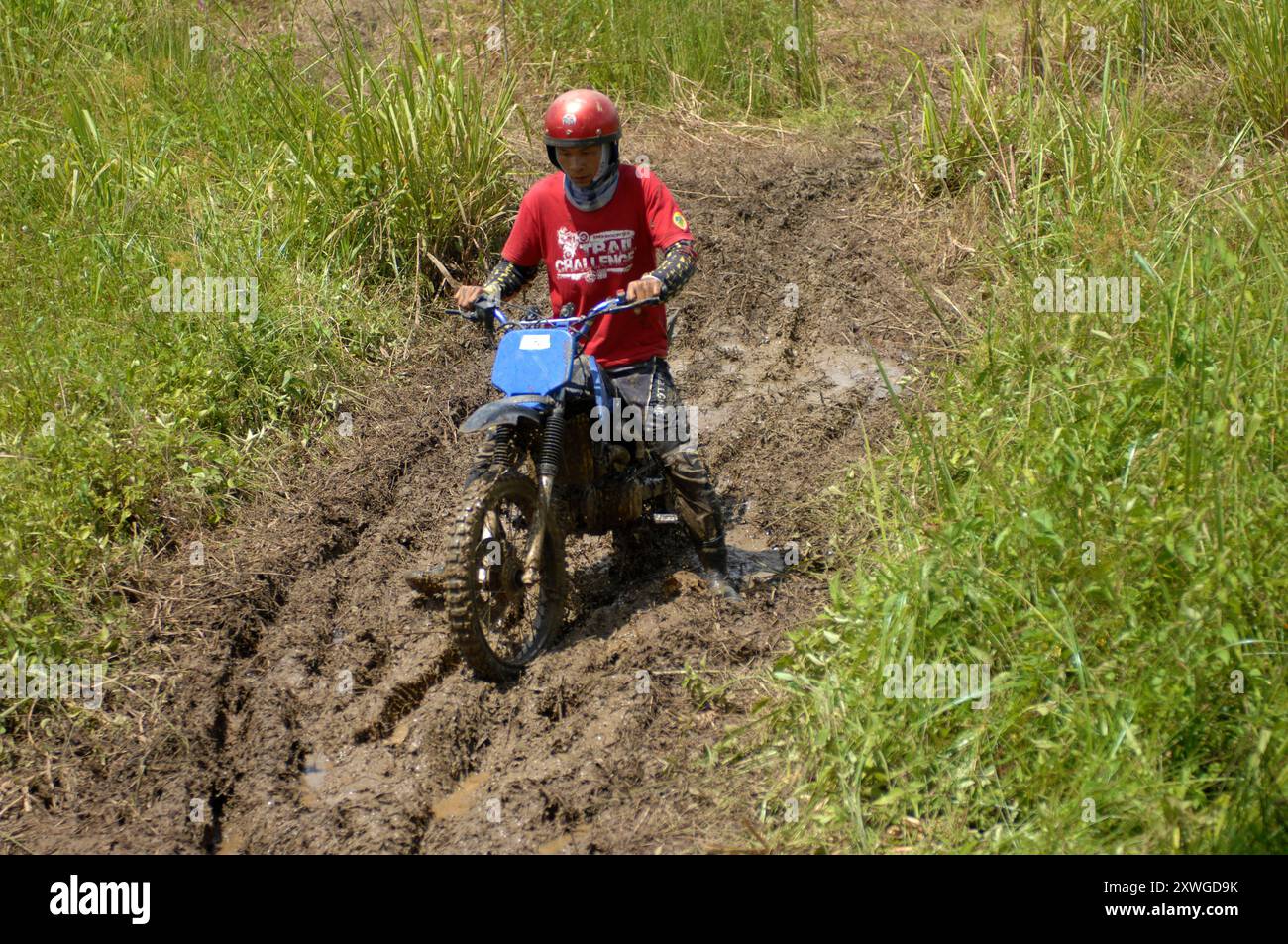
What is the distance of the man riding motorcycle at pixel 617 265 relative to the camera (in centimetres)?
493

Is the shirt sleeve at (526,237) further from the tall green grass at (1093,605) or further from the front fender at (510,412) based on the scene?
the tall green grass at (1093,605)

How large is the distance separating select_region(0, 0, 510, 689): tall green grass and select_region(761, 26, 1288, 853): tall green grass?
295 centimetres

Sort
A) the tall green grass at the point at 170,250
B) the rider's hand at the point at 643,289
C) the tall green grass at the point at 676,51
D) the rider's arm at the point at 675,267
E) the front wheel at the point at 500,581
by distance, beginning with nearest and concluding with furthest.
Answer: the front wheel at the point at 500,581 → the rider's hand at the point at 643,289 → the rider's arm at the point at 675,267 → the tall green grass at the point at 170,250 → the tall green grass at the point at 676,51

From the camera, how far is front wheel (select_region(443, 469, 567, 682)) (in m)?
4.47

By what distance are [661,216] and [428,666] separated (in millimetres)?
1983

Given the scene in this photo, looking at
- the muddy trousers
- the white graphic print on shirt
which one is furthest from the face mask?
the muddy trousers

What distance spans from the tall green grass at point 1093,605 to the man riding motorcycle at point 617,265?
2.68 feet

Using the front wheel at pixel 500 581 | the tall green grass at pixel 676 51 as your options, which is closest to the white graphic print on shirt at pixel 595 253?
the front wheel at pixel 500 581

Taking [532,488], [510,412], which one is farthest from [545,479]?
[510,412]

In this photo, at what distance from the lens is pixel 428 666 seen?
4.88 metres

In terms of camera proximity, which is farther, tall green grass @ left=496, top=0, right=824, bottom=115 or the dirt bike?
tall green grass @ left=496, top=0, right=824, bottom=115

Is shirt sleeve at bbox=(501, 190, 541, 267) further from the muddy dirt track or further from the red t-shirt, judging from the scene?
the muddy dirt track

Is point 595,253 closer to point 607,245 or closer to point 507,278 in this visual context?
point 607,245

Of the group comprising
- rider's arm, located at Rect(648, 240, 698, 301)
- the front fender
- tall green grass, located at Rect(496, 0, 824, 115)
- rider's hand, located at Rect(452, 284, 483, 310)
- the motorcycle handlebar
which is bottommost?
the front fender
